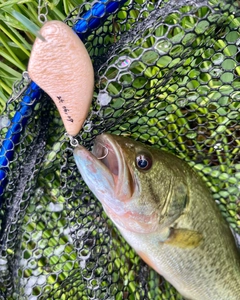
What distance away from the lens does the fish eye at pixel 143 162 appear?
1.62 meters

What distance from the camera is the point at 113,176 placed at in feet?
5.13

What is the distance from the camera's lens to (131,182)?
1594 millimetres

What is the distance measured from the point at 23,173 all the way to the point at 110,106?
56 centimetres

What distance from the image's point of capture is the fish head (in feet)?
5.08

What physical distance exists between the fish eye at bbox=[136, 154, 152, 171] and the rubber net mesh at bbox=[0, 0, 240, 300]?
231mm

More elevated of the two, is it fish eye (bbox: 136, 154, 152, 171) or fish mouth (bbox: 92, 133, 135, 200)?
fish mouth (bbox: 92, 133, 135, 200)

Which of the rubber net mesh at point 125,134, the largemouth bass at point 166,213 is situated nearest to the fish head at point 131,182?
the largemouth bass at point 166,213

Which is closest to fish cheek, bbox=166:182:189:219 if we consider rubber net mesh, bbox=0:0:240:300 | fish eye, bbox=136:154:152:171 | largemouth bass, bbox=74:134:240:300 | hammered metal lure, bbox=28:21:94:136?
largemouth bass, bbox=74:134:240:300

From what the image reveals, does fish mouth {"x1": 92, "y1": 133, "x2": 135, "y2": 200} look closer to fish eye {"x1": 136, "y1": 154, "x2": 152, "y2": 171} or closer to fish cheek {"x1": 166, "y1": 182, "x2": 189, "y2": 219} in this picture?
fish eye {"x1": 136, "y1": 154, "x2": 152, "y2": 171}

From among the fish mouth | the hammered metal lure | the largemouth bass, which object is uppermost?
the hammered metal lure

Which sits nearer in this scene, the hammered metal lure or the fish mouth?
the hammered metal lure

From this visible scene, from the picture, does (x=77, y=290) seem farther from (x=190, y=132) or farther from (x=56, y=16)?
(x=56, y=16)

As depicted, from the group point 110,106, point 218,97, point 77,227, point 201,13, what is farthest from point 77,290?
point 201,13

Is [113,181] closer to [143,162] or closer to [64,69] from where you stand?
[143,162]
